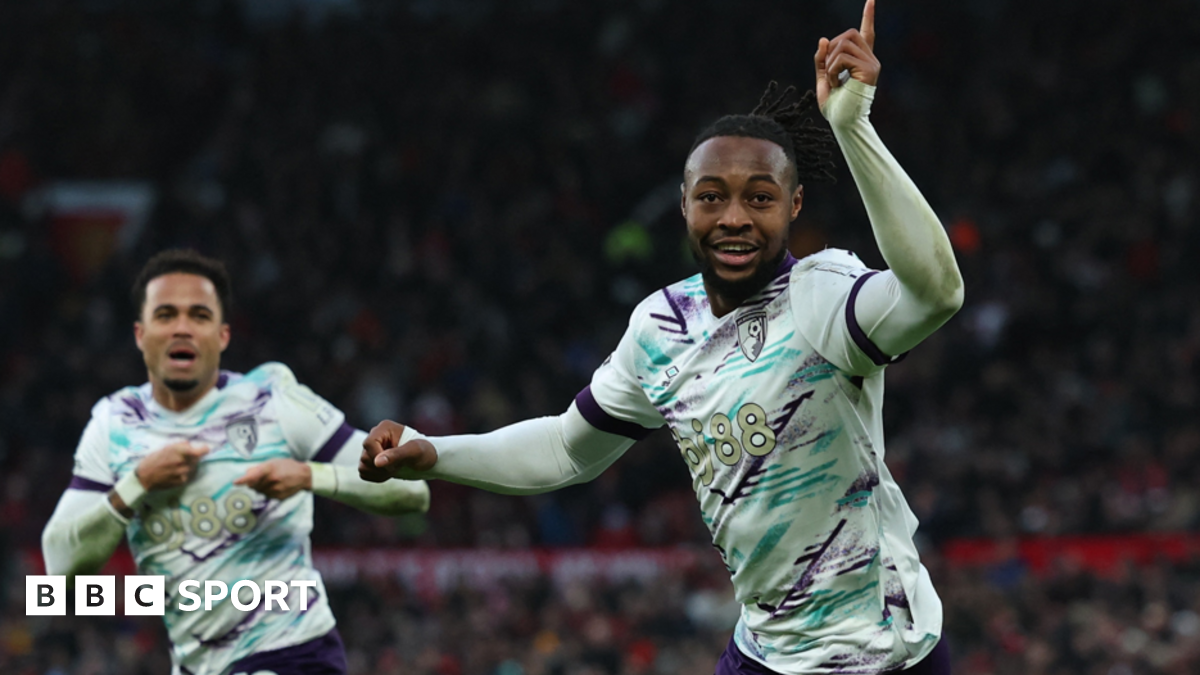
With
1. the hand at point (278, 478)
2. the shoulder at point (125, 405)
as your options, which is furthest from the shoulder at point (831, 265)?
the shoulder at point (125, 405)

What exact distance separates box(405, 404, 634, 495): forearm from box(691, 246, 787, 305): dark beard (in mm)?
715

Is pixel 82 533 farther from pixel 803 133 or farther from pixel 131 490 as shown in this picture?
pixel 803 133

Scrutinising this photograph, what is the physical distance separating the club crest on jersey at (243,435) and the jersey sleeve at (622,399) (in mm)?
1928

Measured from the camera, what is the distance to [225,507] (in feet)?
19.3

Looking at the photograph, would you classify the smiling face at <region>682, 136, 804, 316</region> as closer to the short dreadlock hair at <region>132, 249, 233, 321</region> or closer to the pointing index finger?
the pointing index finger

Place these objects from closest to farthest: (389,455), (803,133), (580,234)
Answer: (389,455) < (803,133) < (580,234)

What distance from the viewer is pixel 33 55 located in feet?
66.9

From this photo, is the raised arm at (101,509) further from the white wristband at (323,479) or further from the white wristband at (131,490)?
the white wristband at (323,479)

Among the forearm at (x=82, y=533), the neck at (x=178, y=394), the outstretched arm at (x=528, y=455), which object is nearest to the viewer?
the outstretched arm at (x=528, y=455)

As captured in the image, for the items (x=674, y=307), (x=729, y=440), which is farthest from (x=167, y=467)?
(x=729, y=440)

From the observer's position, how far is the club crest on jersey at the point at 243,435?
5.99 m

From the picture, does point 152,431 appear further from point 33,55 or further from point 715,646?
point 33,55

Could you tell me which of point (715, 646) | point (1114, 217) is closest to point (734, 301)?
point (715, 646)

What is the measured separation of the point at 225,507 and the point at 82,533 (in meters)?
0.55
